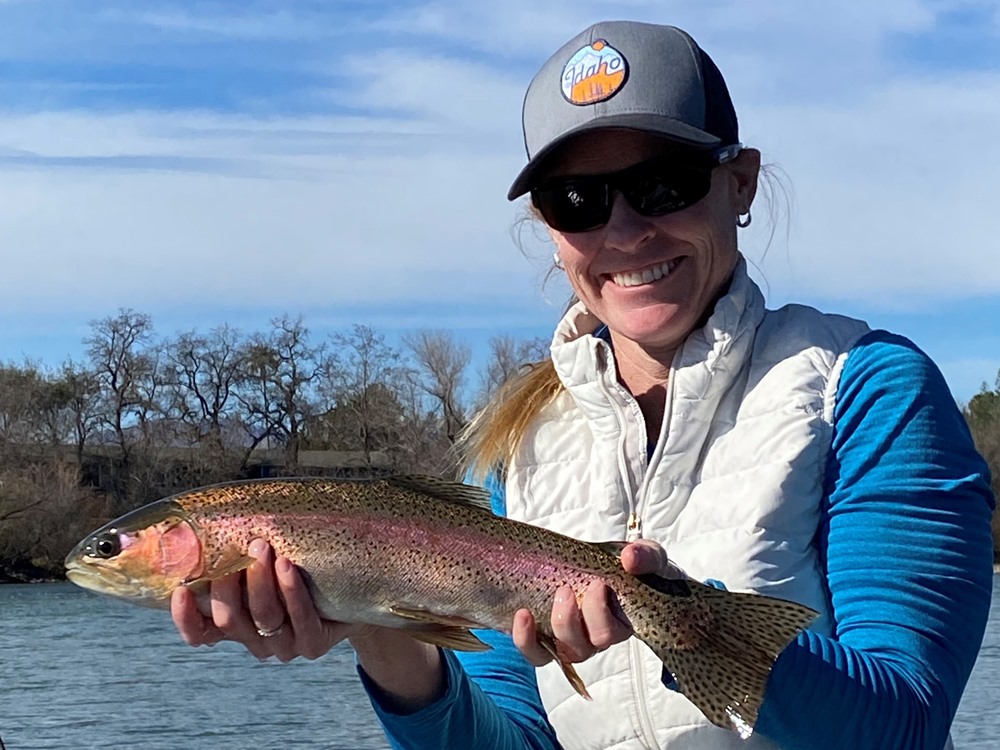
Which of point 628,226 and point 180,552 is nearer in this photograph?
point 180,552

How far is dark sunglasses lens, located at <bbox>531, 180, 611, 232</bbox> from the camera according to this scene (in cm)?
392

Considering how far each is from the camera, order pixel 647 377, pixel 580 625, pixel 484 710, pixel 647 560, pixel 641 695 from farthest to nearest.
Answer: pixel 647 377, pixel 484 710, pixel 641 695, pixel 580 625, pixel 647 560

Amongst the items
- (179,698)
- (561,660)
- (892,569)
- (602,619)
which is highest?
(892,569)

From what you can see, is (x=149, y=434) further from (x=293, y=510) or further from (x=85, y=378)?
(x=293, y=510)

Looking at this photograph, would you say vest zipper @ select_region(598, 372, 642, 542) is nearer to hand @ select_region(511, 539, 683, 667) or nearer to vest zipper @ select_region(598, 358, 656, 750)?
vest zipper @ select_region(598, 358, 656, 750)

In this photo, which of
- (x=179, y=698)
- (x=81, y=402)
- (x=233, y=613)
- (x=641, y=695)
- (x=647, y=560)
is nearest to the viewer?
(x=647, y=560)

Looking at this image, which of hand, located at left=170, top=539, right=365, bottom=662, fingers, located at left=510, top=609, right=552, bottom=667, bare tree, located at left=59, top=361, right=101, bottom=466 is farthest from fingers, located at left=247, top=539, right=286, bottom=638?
bare tree, located at left=59, top=361, right=101, bottom=466

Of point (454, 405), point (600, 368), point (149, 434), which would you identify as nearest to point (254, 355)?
point (149, 434)

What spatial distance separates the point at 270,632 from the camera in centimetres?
358

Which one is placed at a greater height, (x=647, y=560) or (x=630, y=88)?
(x=630, y=88)

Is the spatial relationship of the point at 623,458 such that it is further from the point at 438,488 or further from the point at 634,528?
the point at 438,488

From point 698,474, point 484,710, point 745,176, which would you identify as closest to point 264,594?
point 484,710

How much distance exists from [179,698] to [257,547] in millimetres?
25614

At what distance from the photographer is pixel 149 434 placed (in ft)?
237
